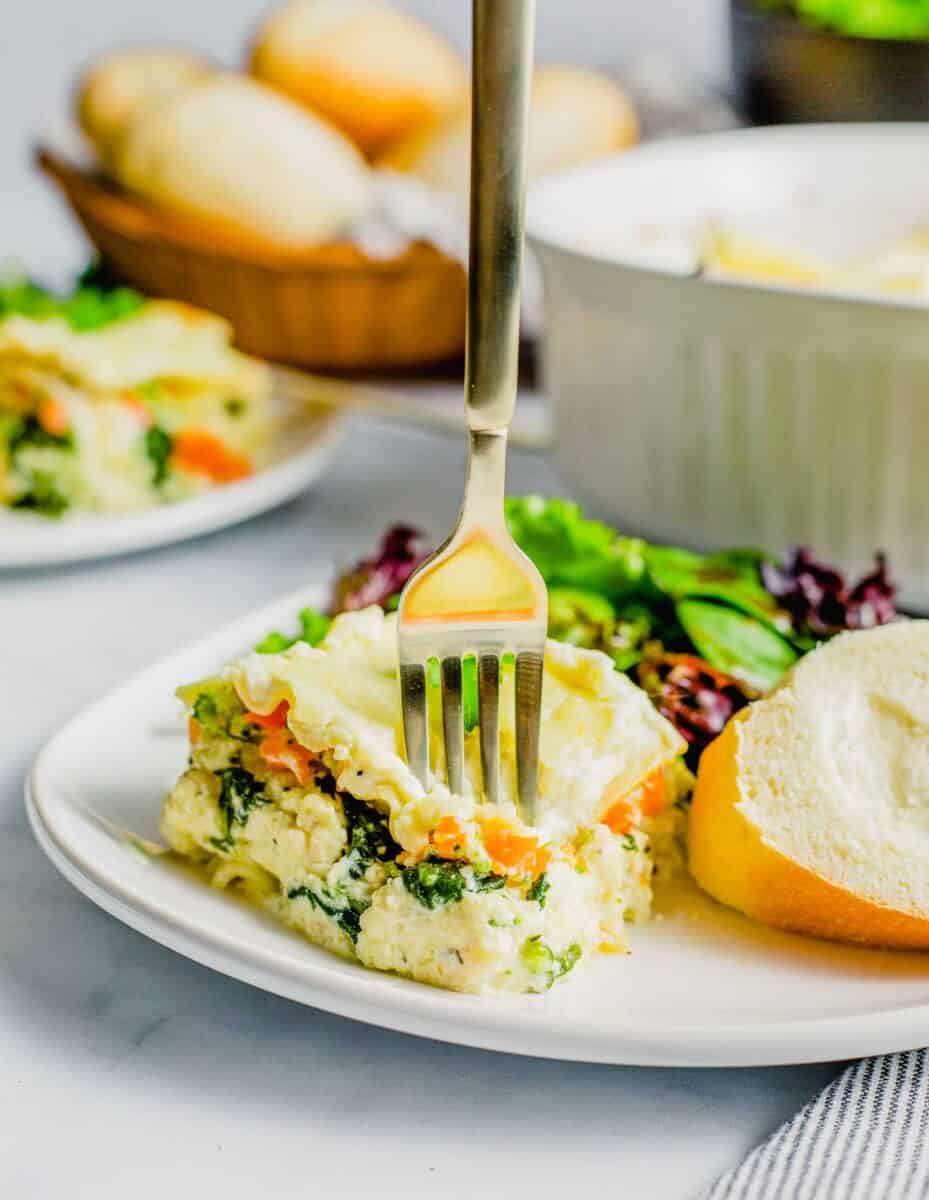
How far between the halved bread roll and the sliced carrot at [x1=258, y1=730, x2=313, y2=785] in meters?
0.34

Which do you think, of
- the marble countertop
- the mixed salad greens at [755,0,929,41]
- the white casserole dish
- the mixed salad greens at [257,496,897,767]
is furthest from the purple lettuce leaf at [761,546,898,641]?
the mixed salad greens at [755,0,929,41]

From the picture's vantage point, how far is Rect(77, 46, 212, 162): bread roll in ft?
10.4

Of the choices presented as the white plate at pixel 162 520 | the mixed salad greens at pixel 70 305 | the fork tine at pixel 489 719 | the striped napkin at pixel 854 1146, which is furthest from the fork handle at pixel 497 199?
the mixed salad greens at pixel 70 305

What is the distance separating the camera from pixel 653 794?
1.38m

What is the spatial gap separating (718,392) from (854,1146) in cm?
104

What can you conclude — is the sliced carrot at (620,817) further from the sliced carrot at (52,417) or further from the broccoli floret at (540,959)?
the sliced carrot at (52,417)

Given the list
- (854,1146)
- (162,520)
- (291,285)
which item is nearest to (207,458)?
(162,520)

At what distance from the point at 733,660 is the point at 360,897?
52 cm

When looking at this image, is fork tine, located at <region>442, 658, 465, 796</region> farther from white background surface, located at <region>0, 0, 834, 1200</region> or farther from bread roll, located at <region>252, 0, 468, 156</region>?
bread roll, located at <region>252, 0, 468, 156</region>

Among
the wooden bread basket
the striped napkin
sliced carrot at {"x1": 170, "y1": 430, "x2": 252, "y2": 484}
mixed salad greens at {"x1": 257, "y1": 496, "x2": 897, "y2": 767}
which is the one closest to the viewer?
the striped napkin

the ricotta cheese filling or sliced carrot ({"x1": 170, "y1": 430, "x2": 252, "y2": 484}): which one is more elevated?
the ricotta cheese filling

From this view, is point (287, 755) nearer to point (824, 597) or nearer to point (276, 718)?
point (276, 718)

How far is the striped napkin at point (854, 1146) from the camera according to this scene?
3.51 feet

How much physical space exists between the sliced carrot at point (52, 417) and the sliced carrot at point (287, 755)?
114 centimetres
